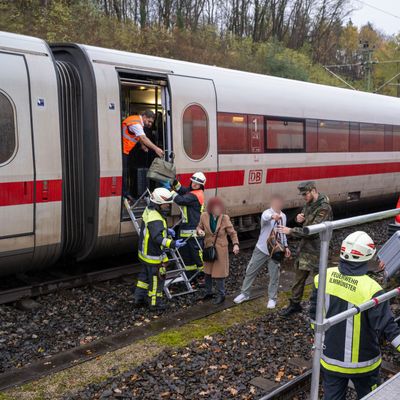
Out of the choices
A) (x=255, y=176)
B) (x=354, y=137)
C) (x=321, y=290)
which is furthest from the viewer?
(x=354, y=137)

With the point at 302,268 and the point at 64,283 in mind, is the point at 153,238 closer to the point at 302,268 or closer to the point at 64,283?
the point at 64,283

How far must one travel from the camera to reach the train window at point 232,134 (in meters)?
9.17

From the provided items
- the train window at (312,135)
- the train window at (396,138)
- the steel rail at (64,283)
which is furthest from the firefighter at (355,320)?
the train window at (396,138)

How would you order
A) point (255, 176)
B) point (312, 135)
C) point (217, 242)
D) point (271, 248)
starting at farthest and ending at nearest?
point (312, 135), point (255, 176), point (217, 242), point (271, 248)

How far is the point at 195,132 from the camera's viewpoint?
8656mm

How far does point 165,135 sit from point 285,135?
3.30 m

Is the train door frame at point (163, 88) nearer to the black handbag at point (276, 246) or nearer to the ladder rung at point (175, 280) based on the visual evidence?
the ladder rung at point (175, 280)

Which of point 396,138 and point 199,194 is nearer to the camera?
point 199,194

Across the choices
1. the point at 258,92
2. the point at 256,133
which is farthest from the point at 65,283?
the point at 258,92

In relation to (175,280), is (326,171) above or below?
above

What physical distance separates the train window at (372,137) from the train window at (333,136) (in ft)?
2.82

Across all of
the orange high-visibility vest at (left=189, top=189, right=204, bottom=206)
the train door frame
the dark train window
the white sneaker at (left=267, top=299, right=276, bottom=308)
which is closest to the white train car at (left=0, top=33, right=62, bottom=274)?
the dark train window

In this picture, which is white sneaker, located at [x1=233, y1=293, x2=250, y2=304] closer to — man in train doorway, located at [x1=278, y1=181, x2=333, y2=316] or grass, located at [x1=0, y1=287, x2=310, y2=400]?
grass, located at [x1=0, y1=287, x2=310, y2=400]

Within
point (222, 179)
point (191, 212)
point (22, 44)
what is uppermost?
point (22, 44)
